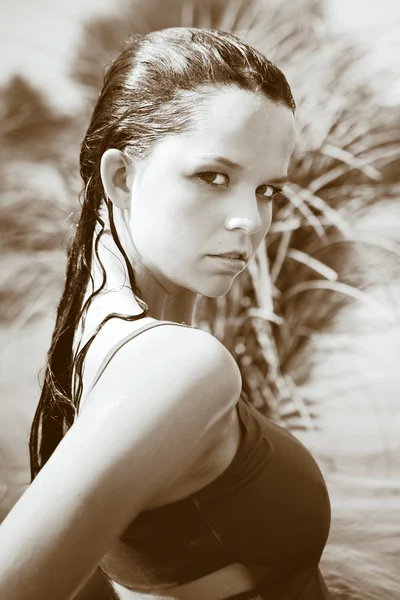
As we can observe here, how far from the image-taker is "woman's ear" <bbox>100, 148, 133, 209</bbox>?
2.26 feet

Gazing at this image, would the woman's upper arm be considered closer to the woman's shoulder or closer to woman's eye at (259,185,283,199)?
the woman's shoulder

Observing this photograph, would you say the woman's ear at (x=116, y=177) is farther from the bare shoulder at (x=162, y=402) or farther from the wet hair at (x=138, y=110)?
the bare shoulder at (x=162, y=402)

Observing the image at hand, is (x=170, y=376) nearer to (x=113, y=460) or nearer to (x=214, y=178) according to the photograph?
(x=113, y=460)

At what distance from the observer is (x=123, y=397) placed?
54 centimetres

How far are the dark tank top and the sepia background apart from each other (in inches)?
8.9

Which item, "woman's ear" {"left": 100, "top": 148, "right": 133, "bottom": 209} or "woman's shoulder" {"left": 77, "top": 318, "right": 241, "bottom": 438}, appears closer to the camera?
"woman's shoulder" {"left": 77, "top": 318, "right": 241, "bottom": 438}

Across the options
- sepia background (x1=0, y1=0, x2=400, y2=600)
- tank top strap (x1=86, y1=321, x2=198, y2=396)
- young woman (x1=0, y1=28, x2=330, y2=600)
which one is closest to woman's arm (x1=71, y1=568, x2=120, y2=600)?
young woman (x1=0, y1=28, x2=330, y2=600)

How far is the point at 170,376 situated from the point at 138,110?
0.98 ft

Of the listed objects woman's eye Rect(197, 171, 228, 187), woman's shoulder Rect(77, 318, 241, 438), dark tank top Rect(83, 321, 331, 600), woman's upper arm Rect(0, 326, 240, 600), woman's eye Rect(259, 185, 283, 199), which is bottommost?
dark tank top Rect(83, 321, 331, 600)

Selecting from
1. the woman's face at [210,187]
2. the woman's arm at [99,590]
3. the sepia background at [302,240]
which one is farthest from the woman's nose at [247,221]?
the woman's arm at [99,590]

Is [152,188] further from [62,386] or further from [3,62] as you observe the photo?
[3,62]

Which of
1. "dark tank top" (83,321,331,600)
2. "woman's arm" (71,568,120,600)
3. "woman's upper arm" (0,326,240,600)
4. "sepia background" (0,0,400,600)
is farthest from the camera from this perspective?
"sepia background" (0,0,400,600)

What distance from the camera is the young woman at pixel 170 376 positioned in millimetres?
526

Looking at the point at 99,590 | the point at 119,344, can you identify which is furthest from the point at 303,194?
the point at 99,590
